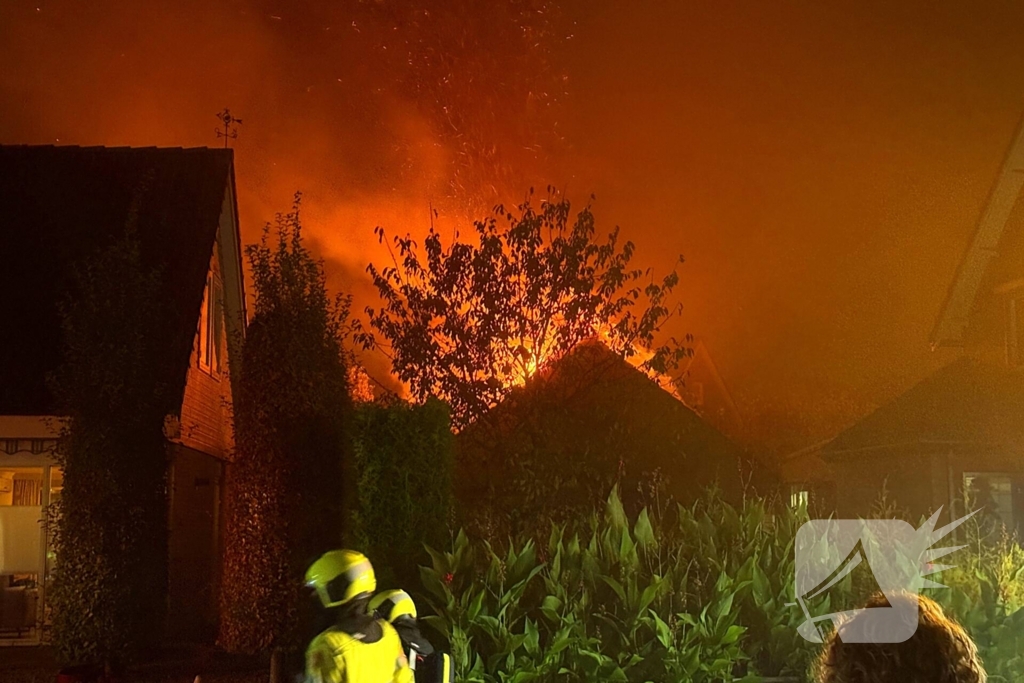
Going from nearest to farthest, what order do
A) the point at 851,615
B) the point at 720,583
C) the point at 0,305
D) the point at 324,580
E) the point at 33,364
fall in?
the point at 851,615 < the point at 324,580 < the point at 720,583 < the point at 33,364 < the point at 0,305

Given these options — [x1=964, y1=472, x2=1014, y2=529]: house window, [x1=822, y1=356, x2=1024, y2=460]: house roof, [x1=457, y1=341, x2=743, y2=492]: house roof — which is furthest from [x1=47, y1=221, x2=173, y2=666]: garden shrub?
[x1=964, y1=472, x2=1014, y2=529]: house window

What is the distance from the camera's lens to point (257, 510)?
11.1m

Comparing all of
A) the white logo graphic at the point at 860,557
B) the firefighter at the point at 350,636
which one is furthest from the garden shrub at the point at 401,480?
the firefighter at the point at 350,636

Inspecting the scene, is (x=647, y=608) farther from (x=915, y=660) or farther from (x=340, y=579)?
(x=915, y=660)

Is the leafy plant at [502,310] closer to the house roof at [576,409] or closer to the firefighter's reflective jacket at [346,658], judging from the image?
the house roof at [576,409]

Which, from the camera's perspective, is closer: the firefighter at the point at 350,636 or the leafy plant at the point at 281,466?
the firefighter at the point at 350,636

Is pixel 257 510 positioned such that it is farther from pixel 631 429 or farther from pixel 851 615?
pixel 851 615

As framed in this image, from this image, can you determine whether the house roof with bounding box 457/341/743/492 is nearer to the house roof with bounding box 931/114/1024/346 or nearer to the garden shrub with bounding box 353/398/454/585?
the garden shrub with bounding box 353/398/454/585

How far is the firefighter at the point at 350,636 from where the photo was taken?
12.5 ft

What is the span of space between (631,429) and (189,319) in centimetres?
628

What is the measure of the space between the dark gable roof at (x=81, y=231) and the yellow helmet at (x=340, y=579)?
327 inches

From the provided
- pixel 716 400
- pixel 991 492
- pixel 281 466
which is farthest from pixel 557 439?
pixel 716 400

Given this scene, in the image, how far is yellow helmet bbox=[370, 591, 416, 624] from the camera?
→ 4344 mm

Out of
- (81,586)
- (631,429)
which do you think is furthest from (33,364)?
(631,429)
